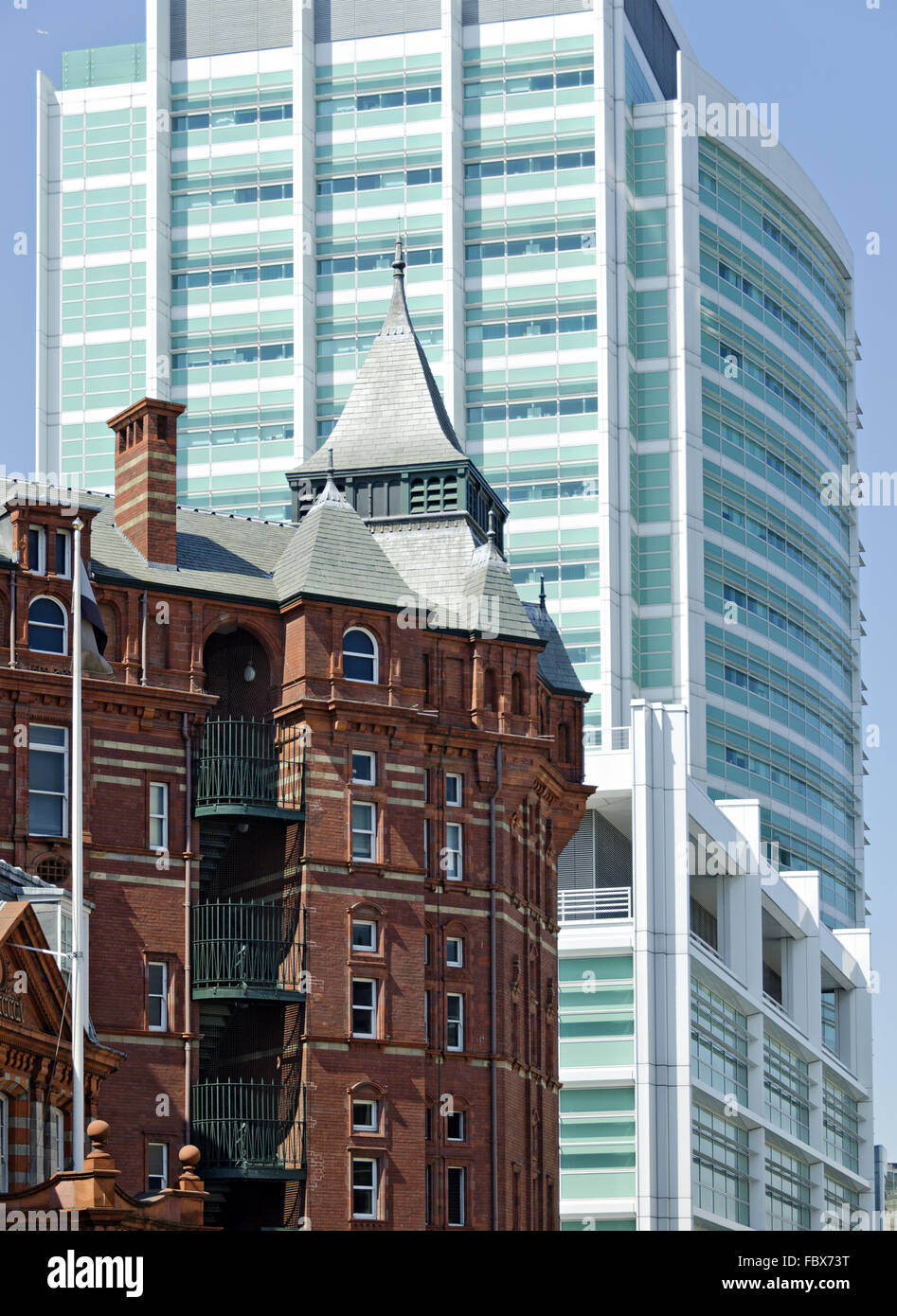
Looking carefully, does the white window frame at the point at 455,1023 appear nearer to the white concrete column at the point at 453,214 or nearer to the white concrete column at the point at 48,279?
the white concrete column at the point at 453,214

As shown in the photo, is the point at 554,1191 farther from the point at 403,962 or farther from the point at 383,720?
the point at 383,720

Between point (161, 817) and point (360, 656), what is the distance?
7.24 m

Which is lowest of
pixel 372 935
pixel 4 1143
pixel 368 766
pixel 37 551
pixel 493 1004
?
pixel 4 1143

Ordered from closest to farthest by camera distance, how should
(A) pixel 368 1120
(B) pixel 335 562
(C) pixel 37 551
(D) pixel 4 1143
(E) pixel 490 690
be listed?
1. (D) pixel 4 1143
2. (C) pixel 37 551
3. (A) pixel 368 1120
4. (B) pixel 335 562
5. (E) pixel 490 690

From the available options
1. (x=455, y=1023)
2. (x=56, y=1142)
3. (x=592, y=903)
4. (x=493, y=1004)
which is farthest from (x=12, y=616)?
(x=592, y=903)

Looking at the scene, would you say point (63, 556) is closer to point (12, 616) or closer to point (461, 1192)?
point (12, 616)

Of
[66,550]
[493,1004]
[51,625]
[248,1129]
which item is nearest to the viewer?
[248,1129]

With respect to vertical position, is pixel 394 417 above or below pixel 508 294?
below

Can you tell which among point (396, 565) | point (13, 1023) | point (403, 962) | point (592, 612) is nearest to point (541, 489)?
point (592, 612)

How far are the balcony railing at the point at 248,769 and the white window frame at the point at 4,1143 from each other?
15.6m

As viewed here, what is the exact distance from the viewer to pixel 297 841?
2512 inches

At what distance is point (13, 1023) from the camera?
1871 inches

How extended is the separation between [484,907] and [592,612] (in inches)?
3410

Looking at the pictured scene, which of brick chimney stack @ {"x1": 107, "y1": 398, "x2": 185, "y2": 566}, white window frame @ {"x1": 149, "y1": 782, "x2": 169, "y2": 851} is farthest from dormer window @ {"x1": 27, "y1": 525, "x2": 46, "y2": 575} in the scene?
white window frame @ {"x1": 149, "y1": 782, "x2": 169, "y2": 851}
